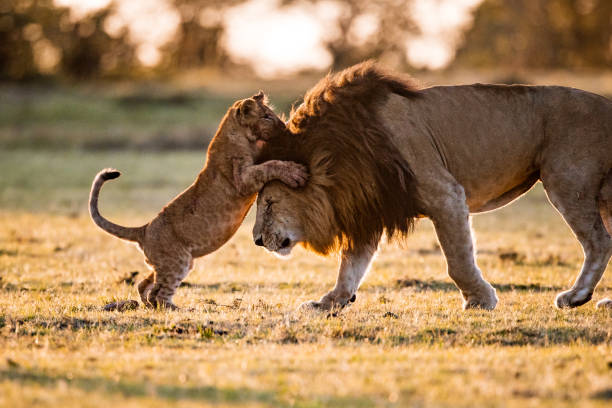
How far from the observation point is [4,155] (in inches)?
1203

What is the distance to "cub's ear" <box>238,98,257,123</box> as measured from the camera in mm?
8133

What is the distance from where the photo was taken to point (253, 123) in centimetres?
815

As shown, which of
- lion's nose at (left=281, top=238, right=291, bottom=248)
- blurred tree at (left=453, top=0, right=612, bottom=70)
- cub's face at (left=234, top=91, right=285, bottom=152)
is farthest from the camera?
blurred tree at (left=453, top=0, right=612, bottom=70)

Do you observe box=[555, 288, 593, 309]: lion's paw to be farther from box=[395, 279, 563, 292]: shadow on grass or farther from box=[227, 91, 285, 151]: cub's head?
box=[227, 91, 285, 151]: cub's head

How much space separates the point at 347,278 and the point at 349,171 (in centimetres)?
113

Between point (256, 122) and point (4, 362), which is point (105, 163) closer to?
point (256, 122)

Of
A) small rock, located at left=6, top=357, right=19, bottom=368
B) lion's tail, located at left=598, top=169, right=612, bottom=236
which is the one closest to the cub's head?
lion's tail, located at left=598, top=169, right=612, bottom=236

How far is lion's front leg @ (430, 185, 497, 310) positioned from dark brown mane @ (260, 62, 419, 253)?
0.86 ft

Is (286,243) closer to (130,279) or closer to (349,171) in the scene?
(349,171)

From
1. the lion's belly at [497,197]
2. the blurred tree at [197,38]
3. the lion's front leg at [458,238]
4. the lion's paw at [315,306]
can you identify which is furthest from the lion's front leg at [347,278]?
the blurred tree at [197,38]

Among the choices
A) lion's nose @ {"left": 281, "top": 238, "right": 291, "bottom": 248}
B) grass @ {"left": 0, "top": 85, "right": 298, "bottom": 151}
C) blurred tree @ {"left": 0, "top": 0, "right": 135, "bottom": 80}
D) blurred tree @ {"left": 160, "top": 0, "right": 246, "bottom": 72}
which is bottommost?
lion's nose @ {"left": 281, "top": 238, "right": 291, "bottom": 248}

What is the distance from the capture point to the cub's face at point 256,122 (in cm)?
809

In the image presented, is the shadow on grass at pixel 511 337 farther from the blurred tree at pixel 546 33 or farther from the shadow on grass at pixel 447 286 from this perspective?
the blurred tree at pixel 546 33

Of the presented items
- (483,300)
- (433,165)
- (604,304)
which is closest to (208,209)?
(433,165)
